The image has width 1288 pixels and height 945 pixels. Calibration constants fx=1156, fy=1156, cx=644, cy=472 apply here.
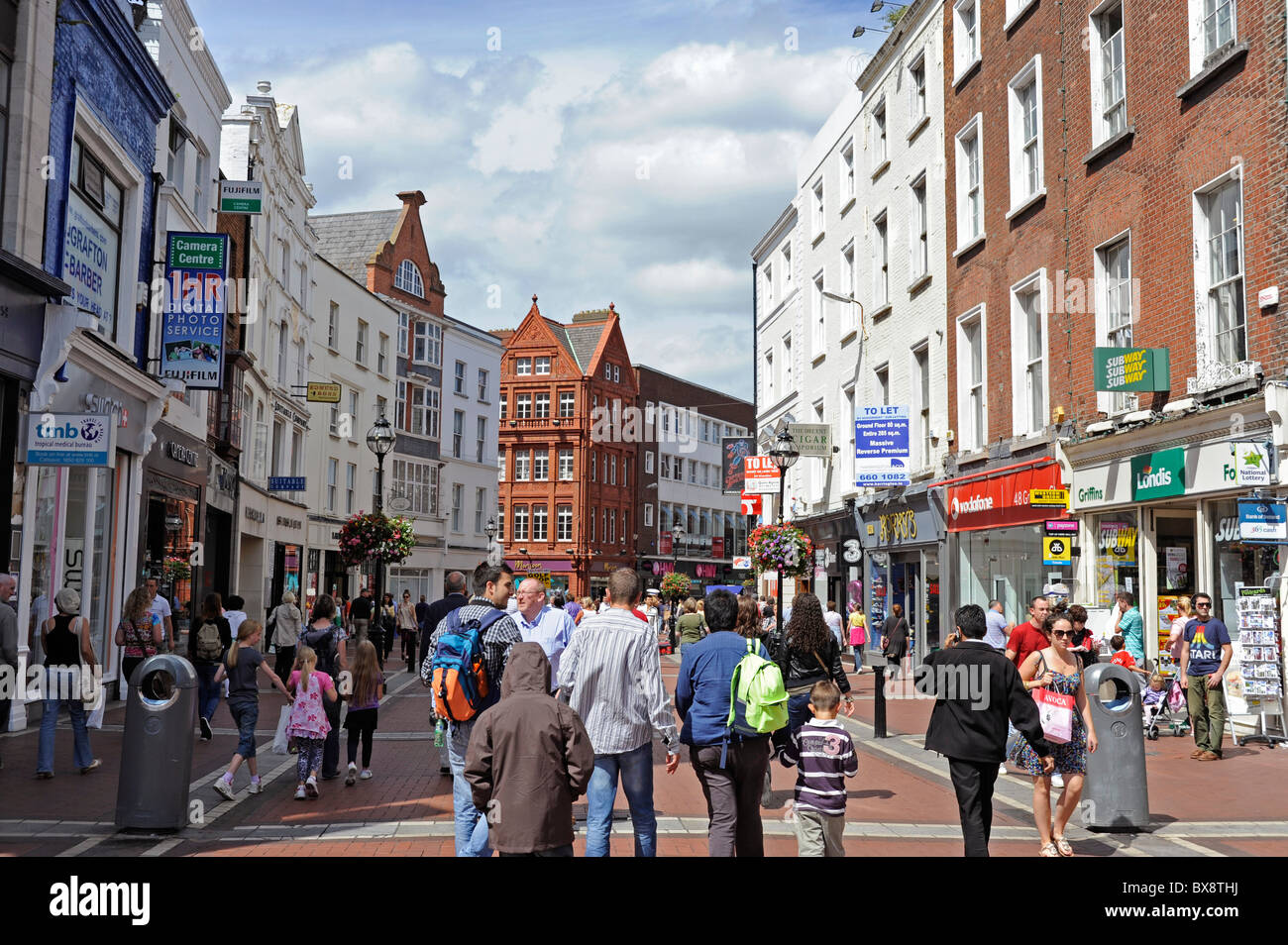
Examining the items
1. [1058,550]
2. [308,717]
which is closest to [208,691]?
[308,717]

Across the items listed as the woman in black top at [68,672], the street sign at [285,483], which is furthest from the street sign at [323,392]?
the woman in black top at [68,672]

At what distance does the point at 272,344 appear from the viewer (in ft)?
110

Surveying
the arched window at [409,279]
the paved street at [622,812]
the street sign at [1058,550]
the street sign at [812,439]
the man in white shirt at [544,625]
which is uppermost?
the arched window at [409,279]

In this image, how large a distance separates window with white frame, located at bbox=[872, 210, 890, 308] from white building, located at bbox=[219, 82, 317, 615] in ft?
52.0

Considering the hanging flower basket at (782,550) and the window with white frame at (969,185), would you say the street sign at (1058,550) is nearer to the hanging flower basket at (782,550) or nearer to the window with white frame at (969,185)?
the window with white frame at (969,185)

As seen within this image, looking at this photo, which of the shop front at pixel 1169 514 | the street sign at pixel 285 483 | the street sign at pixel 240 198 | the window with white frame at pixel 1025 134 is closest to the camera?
the shop front at pixel 1169 514

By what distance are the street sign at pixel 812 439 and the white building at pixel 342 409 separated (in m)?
15.0

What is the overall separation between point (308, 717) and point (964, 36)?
65.2ft

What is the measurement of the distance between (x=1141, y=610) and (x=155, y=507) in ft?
54.9

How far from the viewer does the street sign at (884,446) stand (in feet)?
79.1

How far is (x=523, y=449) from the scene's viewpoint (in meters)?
72.5

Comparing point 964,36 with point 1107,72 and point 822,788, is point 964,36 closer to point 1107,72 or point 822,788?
point 1107,72

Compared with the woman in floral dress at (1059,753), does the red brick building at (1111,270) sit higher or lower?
higher

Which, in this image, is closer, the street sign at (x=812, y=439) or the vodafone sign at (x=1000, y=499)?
the vodafone sign at (x=1000, y=499)
